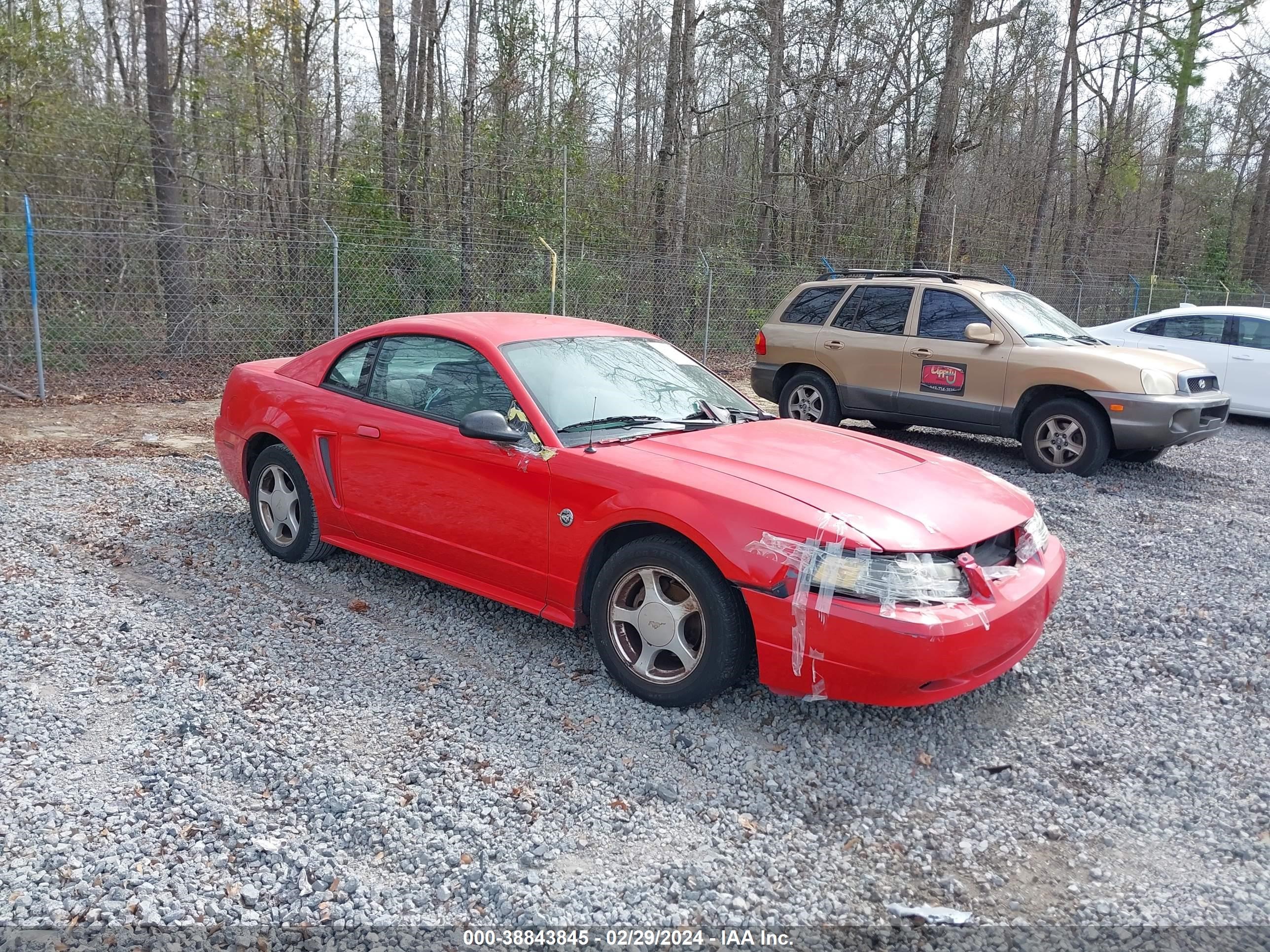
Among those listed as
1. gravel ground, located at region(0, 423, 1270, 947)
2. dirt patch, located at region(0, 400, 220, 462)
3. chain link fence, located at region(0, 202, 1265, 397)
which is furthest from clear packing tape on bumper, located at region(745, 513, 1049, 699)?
chain link fence, located at region(0, 202, 1265, 397)

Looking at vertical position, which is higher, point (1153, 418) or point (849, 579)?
point (1153, 418)

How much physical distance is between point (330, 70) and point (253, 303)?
6.43m

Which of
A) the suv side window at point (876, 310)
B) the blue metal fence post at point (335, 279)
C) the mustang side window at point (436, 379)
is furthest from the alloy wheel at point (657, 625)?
the blue metal fence post at point (335, 279)

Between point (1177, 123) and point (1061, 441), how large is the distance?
82.7 feet

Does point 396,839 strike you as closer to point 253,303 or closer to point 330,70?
point 253,303

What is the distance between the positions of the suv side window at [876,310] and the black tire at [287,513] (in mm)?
5929

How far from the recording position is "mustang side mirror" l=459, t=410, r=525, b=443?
13.2 feet

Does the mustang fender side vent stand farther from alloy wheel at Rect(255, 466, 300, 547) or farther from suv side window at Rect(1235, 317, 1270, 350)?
suv side window at Rect(1235, 317, 1270, 350)

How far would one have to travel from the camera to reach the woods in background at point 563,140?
1195cm

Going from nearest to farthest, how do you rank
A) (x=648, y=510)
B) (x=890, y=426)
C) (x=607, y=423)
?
(x=648, y=510)
(x=607, y=423)
(x=890, y=426)

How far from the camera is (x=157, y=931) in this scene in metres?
2.48

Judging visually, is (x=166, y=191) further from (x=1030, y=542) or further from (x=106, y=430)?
(x=1030, y=542)

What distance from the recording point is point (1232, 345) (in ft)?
37.2

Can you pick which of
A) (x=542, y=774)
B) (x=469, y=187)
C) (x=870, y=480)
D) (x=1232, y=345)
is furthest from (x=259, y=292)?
(x=1232, y=345)
